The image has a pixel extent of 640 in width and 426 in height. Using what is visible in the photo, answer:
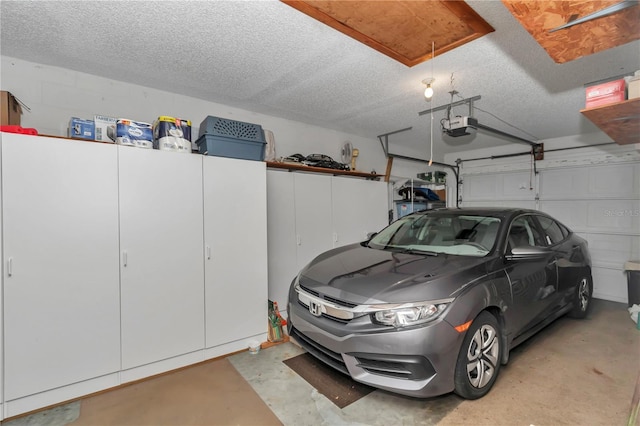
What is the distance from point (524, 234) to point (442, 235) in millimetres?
824

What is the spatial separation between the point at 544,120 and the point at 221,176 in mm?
4689

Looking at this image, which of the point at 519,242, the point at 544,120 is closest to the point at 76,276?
the point at 519,242

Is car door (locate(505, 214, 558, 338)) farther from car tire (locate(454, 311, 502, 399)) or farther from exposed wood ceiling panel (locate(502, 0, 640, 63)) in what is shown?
exposed wood ceiling panel (locate(502, 0, 640, 63))

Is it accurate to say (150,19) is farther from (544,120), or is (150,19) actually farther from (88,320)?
(544,120)

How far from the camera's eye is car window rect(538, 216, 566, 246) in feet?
9.95

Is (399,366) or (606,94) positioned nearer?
(399,366)

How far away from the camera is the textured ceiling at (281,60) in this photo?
76.9 inches

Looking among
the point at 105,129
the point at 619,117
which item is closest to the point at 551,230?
the point at 619,117

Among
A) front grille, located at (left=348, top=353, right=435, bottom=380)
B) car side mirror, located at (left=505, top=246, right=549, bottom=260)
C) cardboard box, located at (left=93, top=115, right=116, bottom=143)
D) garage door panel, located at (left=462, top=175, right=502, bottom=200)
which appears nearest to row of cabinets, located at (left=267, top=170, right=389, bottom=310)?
cardboard box, located at (left=93, top=115, right=116, bottom=143)

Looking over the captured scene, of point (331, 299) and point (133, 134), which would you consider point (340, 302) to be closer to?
point (331, 299)

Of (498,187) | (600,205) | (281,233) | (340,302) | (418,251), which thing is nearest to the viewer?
(340,302)

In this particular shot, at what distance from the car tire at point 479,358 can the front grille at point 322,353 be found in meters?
0.74

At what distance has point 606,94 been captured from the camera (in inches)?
82.0

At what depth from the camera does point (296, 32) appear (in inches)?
84.1
